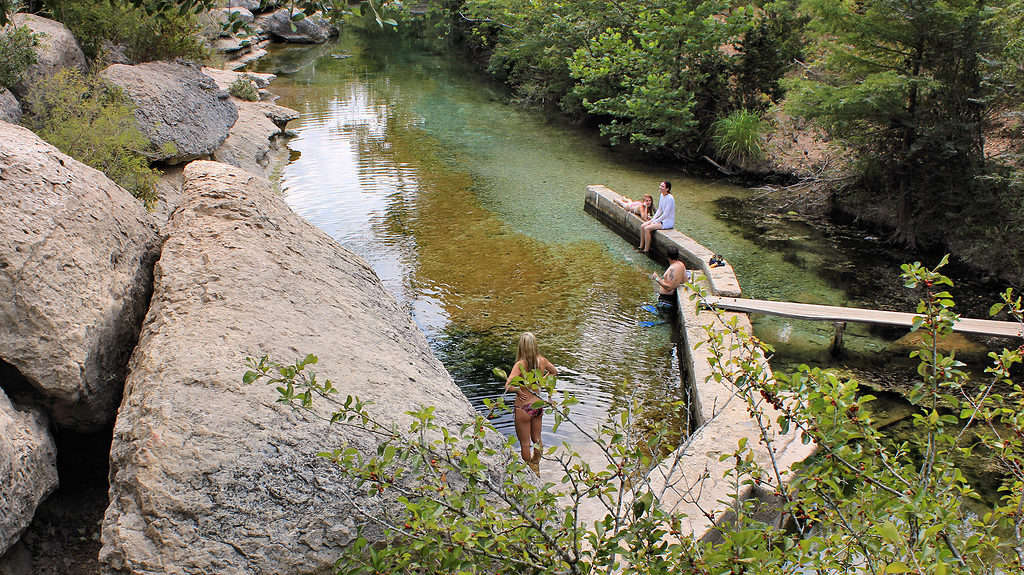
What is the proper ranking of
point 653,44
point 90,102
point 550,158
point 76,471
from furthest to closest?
point 550,158
point 653,44
point 90,102
point 76,471

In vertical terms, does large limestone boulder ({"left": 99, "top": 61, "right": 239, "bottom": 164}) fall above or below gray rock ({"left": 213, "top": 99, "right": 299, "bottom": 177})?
above

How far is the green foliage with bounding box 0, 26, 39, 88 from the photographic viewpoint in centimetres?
1016

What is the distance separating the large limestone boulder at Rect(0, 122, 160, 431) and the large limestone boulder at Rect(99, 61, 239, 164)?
668 cm

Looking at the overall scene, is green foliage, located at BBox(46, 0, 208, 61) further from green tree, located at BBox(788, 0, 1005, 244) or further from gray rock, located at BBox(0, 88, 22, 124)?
green tree, located at BBox(788, 0, 1005, 244)

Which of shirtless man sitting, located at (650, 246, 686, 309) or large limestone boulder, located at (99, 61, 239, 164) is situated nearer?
shirtless man sitting, located at (650, 246, 686, 309)

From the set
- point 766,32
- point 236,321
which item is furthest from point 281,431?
point 766,32

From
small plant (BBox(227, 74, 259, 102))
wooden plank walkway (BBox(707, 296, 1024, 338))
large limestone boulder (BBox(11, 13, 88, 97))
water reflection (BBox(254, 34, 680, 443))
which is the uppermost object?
large limestone boulder (BBox(11, 13, 88, 97))

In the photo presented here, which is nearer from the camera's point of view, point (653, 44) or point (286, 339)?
point (286, 339)

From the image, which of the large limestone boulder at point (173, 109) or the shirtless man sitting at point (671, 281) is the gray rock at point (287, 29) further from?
the shirtless man sitting at point (671, 281)

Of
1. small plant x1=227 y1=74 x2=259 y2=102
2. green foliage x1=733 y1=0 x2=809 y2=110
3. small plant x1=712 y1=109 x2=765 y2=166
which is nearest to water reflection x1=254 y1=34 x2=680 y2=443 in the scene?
small plant x1=227 y1=74 x2=259 y2=102

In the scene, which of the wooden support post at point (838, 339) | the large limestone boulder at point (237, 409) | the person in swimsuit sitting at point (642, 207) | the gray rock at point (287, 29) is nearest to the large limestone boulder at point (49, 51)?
the large limestone boulder at point (237, 409)

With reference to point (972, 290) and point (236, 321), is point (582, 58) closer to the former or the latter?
point (972, 290)

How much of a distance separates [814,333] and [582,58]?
12146 mm

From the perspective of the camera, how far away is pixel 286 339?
4910 millimetres
